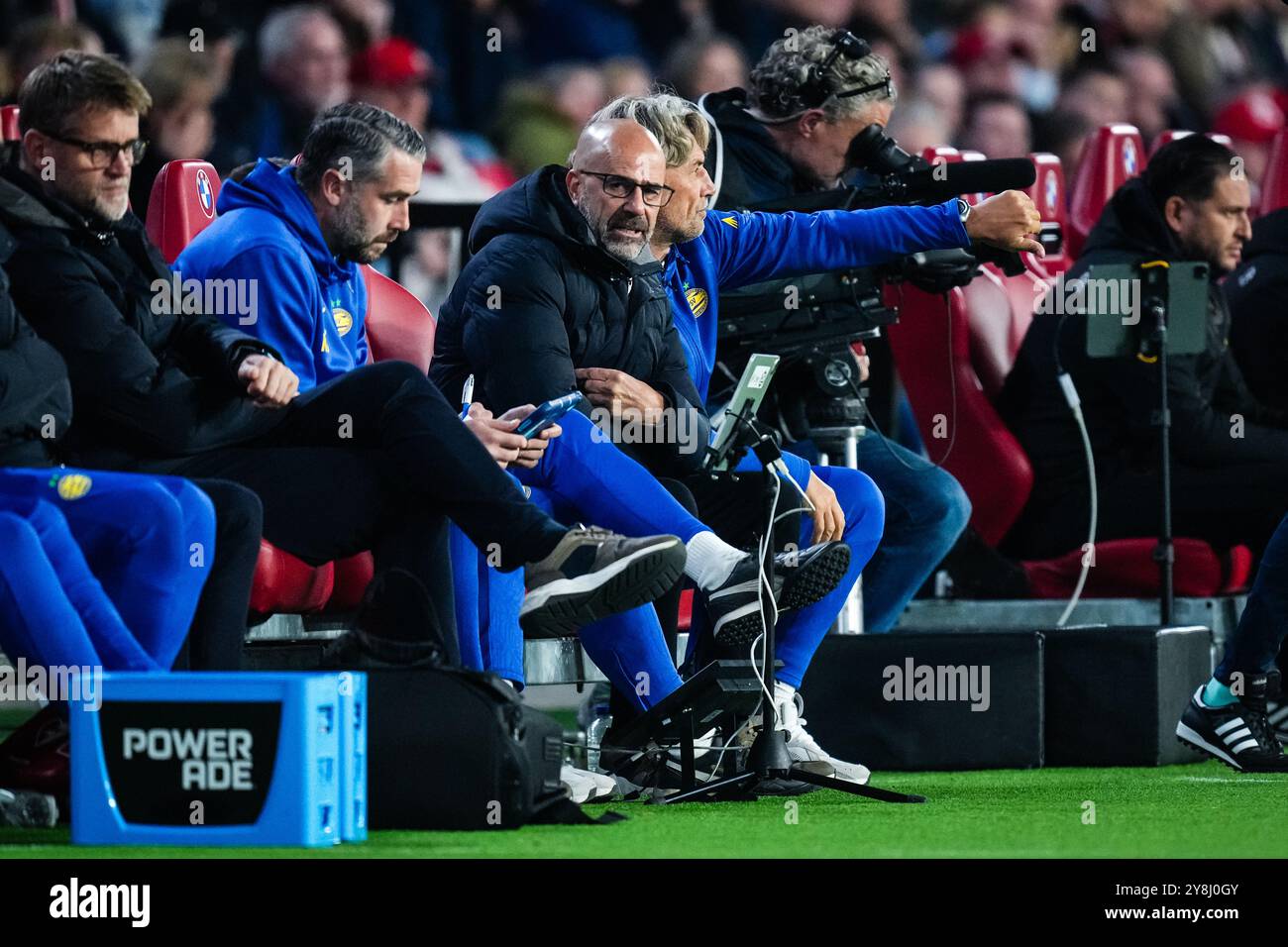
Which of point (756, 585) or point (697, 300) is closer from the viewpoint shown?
point (756, 585)

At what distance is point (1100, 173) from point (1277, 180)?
56 cm

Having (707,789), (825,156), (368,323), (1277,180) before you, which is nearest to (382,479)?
(707,789)

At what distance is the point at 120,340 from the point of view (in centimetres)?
418

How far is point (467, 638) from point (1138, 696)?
1.87 metres

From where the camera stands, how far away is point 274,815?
3.45 m

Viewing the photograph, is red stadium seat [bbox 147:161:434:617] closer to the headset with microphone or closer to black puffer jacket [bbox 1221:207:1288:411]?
the headset with microphone

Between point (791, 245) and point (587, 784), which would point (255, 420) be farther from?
point (791, 245)

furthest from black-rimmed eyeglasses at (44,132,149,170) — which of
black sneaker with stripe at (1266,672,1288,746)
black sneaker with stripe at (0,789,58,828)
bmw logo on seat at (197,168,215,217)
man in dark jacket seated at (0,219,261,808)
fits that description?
black sneaker with stripe at (1266,672,1288,746)

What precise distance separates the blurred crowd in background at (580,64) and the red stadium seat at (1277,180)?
1.90m

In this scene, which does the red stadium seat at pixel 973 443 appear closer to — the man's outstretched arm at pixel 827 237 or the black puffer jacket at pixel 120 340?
the man's outstretched arm at pixel 827 237

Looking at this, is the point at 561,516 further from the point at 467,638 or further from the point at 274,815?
the point at 274,815

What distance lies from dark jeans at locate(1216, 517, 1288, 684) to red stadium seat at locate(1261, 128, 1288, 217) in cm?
248

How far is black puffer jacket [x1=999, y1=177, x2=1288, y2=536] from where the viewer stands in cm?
634
